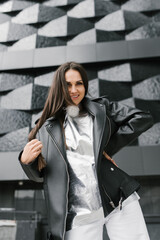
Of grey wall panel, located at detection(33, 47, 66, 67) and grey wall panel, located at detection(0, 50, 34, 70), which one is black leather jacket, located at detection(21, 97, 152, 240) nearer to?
grey wall panel, located at detection(33, 47, 66, 67)

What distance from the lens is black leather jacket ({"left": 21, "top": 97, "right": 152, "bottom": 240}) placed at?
4.13ft

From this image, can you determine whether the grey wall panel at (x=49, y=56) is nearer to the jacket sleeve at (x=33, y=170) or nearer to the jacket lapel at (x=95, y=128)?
the jacket lapel at (x=95, y=128)

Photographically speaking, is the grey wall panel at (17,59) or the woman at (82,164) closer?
the woman at (82,164)

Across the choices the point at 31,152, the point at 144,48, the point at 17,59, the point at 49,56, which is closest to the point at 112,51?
the point at 144,48

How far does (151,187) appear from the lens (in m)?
6.54

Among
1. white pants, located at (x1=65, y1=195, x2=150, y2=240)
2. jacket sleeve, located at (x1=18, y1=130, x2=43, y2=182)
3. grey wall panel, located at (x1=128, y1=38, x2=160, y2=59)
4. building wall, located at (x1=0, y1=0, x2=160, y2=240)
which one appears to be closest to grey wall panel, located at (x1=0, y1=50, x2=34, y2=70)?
building wall, located at (x1=0, y1=0, x2=160, y2=240)

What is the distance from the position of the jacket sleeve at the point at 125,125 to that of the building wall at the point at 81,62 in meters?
4.92

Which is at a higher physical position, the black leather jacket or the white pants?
the black leather jacket

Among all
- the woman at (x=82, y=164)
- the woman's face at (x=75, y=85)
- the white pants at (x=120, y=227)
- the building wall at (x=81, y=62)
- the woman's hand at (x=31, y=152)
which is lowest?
the building wall at (x=81, y=62)

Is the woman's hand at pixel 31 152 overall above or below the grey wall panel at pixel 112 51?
above

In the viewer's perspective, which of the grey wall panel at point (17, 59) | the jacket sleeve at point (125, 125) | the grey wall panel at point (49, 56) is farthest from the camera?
the grey wall panel at point (17, 59)

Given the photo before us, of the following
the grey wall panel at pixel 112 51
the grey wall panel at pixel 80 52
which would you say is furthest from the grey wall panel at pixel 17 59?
the grey wall panel at pixel 112 51

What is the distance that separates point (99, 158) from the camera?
1323 millimetres

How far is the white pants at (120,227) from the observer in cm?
119
